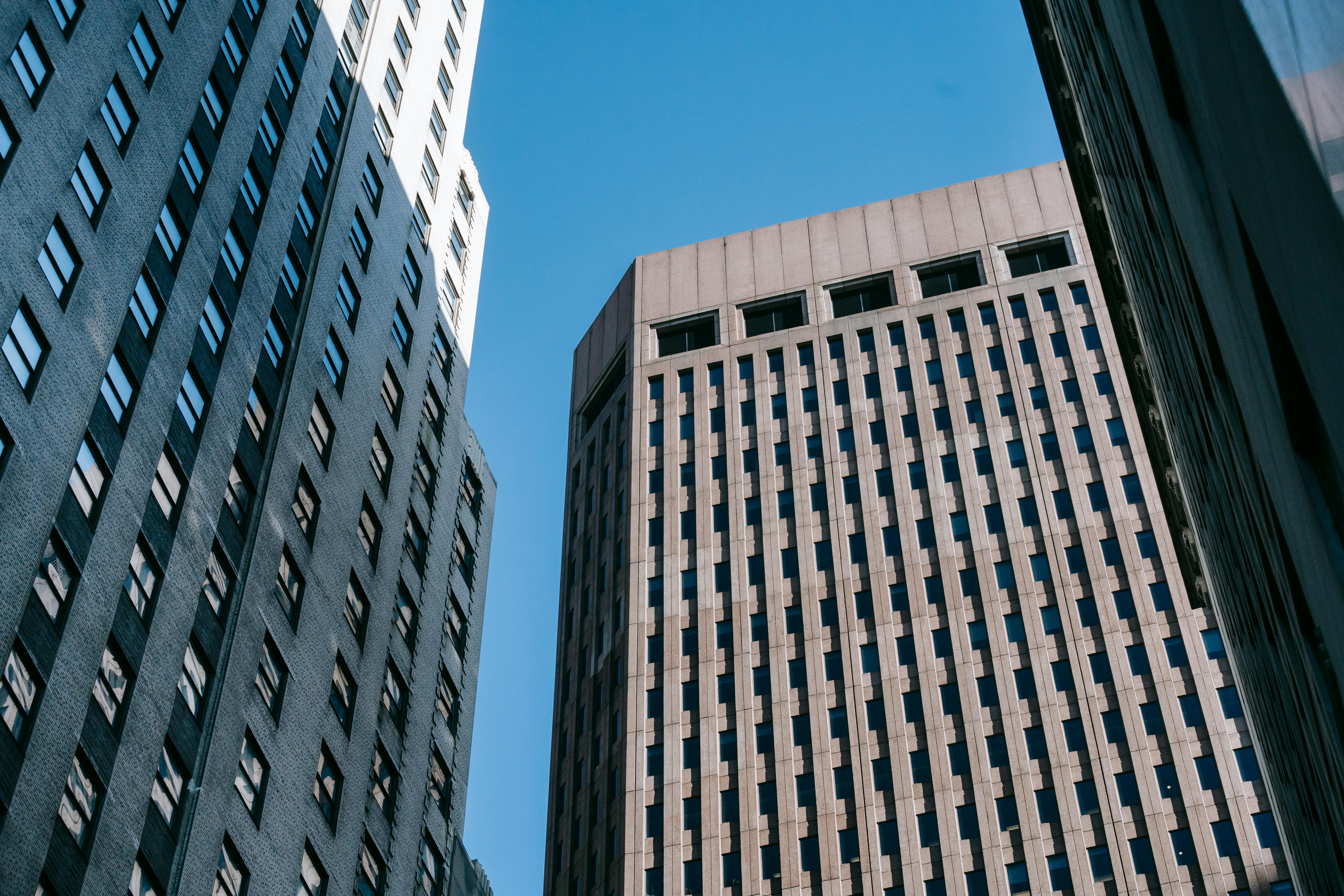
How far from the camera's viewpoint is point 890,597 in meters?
78.3

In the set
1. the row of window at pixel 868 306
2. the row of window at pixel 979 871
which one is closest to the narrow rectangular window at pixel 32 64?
the row of window at pixel 979 871

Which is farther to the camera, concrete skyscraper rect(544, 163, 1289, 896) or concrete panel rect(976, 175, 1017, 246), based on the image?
concrete panel rect(976, 175, 1017, 246)

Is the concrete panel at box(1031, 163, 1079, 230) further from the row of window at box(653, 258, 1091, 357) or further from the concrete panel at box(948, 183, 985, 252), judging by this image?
the concrete panel at box(948, 183, 985, 252)

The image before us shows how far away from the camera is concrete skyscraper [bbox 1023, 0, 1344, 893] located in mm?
8430

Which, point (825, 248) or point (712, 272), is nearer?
point (825, 248)

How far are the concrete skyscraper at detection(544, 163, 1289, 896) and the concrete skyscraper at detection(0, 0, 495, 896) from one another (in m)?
25.7

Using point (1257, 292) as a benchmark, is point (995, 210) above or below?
above

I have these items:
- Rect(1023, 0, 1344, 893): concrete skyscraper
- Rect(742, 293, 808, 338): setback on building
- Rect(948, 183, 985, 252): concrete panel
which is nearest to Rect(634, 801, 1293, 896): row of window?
Rect(1023, 0, 1344, 893): concrete skyscraper

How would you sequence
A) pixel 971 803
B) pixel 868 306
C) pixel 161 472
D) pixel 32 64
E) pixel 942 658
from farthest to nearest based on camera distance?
pixel 868 306 → pixel 942 658 → pixel 971 803 → pixel 161 472 → pixel 32 64

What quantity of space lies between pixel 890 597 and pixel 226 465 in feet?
158

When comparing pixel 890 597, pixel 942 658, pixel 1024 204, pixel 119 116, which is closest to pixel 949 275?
pixel 1024 204

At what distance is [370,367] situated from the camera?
47250 mm

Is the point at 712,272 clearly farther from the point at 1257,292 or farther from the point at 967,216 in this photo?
the point at 1257,292

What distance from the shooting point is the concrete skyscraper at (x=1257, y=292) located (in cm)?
843
